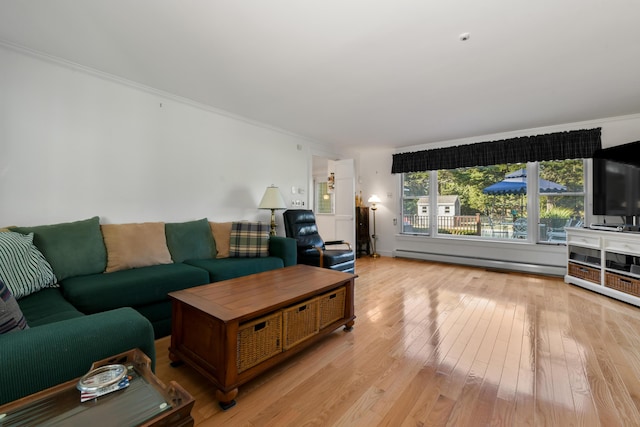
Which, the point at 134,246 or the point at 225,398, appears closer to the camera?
the point at 225,398

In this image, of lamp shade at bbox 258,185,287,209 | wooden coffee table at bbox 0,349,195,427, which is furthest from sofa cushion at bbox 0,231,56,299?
lamp shade at bbox 258,185,287,209

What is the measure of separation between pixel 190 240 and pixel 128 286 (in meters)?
0.93

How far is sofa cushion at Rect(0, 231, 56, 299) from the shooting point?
165 centimetres

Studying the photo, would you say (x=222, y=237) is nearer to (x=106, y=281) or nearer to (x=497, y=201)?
(x=106, y=281)

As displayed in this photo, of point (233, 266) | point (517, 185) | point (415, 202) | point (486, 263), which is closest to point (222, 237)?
point (233, 266)

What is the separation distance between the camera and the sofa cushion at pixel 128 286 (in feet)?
6.03

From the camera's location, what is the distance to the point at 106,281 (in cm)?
199

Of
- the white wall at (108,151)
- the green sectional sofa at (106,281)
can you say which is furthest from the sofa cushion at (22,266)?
the white wall at (108,151)

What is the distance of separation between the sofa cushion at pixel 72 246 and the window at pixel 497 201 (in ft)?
16.2

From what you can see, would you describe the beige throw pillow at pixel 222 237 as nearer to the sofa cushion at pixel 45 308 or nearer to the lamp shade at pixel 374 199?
the sofa cushion at pixel 45 308

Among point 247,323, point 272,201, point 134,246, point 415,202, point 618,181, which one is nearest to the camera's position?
point 247,323

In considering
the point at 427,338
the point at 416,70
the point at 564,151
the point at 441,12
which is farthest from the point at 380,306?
the point at 564,151

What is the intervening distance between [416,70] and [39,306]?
3202 mm

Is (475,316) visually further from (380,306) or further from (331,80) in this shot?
(331,80)
